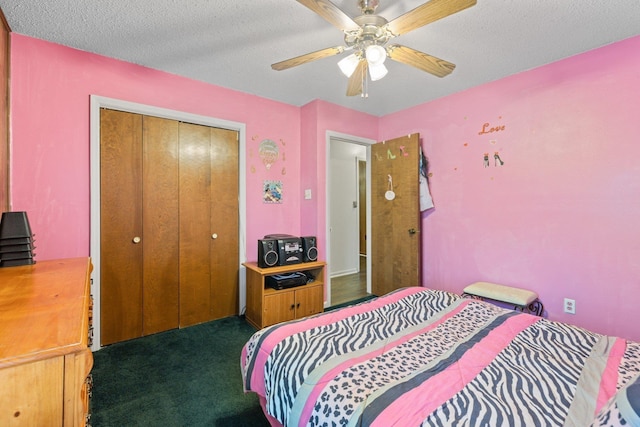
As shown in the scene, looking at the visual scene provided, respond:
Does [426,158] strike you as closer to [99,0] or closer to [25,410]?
[99,0]

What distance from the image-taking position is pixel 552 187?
238 centimetres

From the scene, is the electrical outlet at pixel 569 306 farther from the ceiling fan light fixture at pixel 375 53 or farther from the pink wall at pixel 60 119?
the pink wall at pixel 60 119

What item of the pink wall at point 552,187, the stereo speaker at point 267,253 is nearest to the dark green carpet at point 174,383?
the stereo speaker at point 267,253

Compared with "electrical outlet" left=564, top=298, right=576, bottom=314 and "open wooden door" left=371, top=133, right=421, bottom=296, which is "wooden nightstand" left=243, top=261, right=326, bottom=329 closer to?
"open wooden door" left=371, top=133, right=421, bottom=296

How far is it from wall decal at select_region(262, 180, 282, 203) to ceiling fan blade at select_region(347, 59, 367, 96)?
1487 mm

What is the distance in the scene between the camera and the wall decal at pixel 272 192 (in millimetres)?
3184

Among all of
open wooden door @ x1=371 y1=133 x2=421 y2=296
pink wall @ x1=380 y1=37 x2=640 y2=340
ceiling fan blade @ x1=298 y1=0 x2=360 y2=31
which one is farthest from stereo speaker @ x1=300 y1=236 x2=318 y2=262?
ceiling fan blade @ x1=298 y1=0 x2=360 y2=31

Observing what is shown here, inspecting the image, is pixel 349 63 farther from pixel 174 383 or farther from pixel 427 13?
pixel 174 383

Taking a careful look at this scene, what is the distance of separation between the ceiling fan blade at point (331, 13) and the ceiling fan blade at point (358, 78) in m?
0.28

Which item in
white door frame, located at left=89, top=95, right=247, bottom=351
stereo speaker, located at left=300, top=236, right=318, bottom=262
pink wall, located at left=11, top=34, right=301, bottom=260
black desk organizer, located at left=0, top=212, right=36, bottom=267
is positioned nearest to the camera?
black desk organizer, located at left=0, top=212, right=36, bottom=267

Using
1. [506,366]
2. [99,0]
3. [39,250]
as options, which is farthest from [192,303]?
[506,366]

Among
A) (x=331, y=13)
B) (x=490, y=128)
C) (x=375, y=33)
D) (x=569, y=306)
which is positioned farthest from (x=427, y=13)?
(x=569, y=306)

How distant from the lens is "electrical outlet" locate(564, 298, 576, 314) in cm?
227

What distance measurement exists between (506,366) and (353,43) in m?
1.76
